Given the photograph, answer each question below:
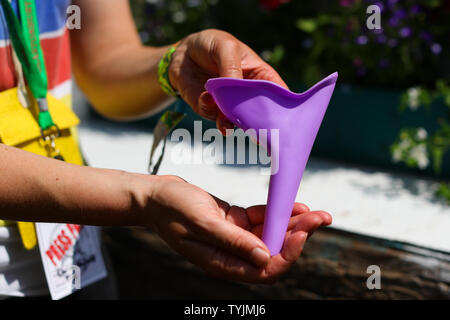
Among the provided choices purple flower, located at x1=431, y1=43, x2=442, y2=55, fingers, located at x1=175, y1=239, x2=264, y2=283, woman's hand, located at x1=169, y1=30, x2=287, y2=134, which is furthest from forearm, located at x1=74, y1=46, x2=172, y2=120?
purple flower, located at x1=431, y1=43, x2=442, y2=55

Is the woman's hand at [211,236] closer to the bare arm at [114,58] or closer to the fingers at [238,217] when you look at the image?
the fingers at [238,217]

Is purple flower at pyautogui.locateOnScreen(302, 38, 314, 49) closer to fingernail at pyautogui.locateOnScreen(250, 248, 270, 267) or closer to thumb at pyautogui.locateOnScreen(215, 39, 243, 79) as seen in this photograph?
thumb at pyautogui.locateOnScreen(215, 39, 243, 79)

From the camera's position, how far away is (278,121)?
2.43 ft

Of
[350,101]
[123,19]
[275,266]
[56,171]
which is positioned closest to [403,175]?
[350,101]

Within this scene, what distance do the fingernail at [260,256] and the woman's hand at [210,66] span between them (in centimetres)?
26

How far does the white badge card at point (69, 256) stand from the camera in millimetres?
884

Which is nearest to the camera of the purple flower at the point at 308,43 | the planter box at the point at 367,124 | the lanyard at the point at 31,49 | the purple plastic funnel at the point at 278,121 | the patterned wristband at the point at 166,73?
the purple plastic funnel at the point at 278,121

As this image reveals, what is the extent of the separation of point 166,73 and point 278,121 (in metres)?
0.34

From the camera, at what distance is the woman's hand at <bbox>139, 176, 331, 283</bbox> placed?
623 mm

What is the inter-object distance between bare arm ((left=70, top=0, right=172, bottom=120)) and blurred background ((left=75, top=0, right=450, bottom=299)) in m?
0.55

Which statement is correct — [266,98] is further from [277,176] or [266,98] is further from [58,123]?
[58,123]

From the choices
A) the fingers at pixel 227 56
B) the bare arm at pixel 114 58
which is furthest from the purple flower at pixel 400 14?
the fingers at pixel 227 56

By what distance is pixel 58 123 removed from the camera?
2.96 ft

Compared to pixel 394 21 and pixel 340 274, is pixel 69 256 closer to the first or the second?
Result: pixel 340 274
